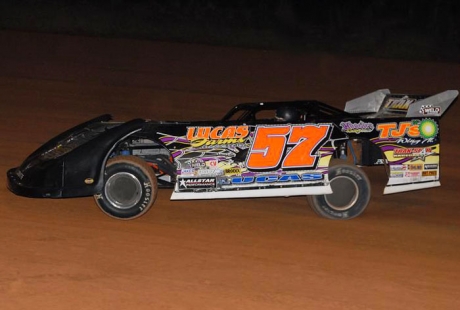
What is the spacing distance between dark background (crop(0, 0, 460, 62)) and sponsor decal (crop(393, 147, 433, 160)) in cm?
697

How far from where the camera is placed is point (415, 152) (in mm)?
7488

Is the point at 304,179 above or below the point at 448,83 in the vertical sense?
below

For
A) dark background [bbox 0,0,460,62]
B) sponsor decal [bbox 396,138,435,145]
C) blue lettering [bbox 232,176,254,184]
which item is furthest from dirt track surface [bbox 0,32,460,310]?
dark background [bbox 0,0,460,62]

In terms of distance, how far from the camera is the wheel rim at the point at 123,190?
7207 millimetres

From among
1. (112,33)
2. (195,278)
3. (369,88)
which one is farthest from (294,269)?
(112,33)

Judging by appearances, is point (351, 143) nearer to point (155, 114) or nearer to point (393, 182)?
point (393, 182)

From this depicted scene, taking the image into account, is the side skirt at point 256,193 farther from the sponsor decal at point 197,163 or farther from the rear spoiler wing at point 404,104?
the rear spoiler wing at point 404,104

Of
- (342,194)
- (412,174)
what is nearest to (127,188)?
(342,194)

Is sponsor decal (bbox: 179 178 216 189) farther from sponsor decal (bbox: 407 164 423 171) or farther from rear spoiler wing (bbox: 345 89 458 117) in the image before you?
rear spoiler wing (bbox: 345 89 458 117)

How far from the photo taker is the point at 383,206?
8031 millimetres

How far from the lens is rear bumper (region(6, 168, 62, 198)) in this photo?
7.15m

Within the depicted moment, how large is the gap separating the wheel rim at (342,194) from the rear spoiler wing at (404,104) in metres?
0.89

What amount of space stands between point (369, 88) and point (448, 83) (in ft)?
4.32

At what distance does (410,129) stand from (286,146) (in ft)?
3.85
